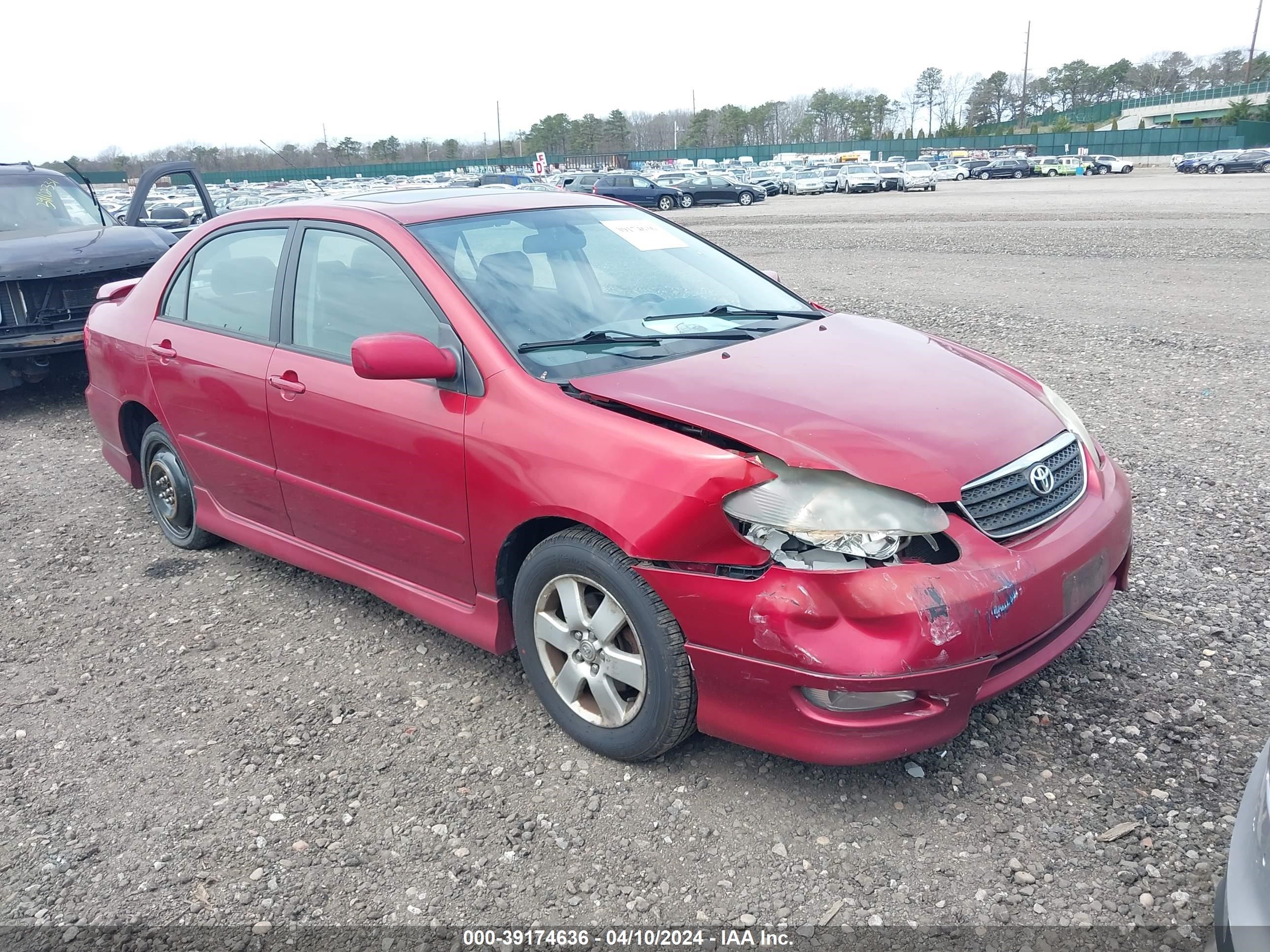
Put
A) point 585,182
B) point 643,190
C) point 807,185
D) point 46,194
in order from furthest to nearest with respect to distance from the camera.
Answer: point 807,185, point 585,182, point 643,190, point 46,194

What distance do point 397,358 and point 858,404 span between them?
56.7 inches

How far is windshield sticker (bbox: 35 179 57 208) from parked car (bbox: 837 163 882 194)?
41.4 metres

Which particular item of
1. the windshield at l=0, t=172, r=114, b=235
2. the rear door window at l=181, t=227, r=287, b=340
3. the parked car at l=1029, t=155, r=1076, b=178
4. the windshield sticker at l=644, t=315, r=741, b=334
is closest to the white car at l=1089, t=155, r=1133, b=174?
the parked car at l=1029, t=155, r=1076, b=178

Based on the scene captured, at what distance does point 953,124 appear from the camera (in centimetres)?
10894

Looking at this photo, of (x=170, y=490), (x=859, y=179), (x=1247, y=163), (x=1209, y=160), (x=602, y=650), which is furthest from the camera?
(x=1209, y=160)

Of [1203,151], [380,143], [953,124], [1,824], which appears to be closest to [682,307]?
[1,824]

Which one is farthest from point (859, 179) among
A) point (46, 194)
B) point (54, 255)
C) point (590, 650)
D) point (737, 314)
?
point (590, 650)

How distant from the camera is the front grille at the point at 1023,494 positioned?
273 cm

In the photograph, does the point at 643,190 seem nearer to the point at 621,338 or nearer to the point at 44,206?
the point at 44,206

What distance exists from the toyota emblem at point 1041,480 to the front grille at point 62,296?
7.47 metres

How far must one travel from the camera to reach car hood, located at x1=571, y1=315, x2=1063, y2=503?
2678 millimetres

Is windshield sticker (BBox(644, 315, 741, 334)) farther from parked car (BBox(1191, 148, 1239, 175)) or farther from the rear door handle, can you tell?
parked car (BBox(1191, 148, 1239, 175))

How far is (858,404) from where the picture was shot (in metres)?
2.94

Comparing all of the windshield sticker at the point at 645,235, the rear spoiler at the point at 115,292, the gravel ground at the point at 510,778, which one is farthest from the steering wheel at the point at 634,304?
the rear spoiler at the point at 115,292
